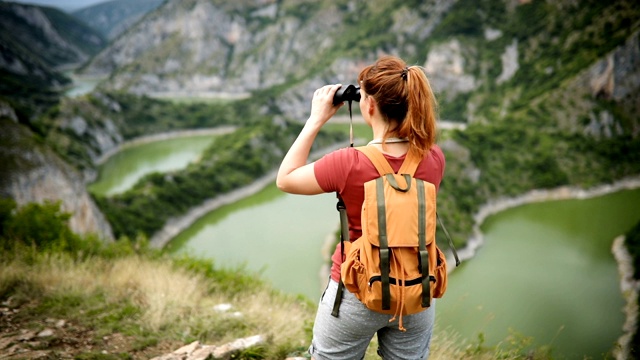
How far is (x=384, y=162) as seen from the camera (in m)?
1.44

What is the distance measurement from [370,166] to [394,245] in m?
0.28

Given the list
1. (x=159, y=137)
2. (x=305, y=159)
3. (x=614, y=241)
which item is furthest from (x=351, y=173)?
(x=159, y=137)

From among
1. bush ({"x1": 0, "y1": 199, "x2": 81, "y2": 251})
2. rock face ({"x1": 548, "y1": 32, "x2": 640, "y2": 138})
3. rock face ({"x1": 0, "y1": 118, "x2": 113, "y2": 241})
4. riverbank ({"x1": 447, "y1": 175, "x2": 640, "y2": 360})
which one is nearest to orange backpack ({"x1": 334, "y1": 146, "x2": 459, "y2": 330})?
bush ({"x1": 0, "y1": 199, "x2": 81, "y2": 251})

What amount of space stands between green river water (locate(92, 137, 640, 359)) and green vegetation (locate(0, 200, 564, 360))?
8641mm

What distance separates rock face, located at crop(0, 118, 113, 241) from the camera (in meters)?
13.8

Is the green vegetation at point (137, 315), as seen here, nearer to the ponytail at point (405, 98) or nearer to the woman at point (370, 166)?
the woman at point (370, 166)

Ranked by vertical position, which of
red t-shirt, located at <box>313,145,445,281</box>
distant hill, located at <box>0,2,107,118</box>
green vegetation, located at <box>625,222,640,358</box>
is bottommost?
green vegetation, located at <box>625,222,640,358</box>

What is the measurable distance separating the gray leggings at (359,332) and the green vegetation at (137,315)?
44.1 inches

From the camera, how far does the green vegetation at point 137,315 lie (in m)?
2.81

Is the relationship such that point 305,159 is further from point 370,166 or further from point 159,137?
point 159,137

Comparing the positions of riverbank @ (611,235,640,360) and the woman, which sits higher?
the woman

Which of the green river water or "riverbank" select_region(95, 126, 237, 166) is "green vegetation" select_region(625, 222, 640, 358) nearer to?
the green river water

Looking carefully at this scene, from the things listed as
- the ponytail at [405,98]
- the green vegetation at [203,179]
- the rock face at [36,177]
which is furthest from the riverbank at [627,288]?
the green vegetation at [203,179]

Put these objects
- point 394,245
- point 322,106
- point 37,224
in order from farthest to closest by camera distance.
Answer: point 37,224 → point 322,106 → point 394,245
